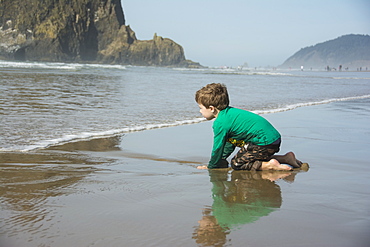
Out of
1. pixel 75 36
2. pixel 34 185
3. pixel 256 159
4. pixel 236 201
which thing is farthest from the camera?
pixel 75 36

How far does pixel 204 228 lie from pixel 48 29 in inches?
3418

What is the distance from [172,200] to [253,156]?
1.37 meters

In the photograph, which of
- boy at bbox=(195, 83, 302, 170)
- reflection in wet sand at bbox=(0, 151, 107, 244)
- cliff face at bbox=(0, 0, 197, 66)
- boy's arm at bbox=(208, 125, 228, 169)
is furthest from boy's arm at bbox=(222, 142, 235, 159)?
cliff face at bbox=(0, 0, 197, 66)

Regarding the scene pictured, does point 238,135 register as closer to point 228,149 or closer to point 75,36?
point 228,149

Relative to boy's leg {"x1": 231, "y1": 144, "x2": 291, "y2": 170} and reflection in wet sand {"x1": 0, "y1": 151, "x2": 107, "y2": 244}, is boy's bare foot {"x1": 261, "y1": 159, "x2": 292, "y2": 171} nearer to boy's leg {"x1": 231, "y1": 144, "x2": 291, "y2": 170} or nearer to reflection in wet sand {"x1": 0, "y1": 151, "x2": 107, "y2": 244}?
boy's leg {"x1": 231, "y1": 144, "x2": 291, "y2": 170}

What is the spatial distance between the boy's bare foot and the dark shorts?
55 mm

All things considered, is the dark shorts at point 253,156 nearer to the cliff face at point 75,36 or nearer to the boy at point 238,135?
the boy at point 238,135

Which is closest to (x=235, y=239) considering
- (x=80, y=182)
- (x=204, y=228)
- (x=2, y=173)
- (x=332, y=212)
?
(x=204, y=228)

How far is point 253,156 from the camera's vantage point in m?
3.84

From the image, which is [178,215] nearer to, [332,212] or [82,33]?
[332,212]

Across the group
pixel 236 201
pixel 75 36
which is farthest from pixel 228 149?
pixel 75 36

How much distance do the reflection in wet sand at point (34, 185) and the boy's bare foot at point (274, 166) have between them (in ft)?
5.23

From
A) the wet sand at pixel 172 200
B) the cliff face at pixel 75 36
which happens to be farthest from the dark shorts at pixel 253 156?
the cliff face at pixel 75 36

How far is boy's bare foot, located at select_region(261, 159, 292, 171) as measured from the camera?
3771mm
